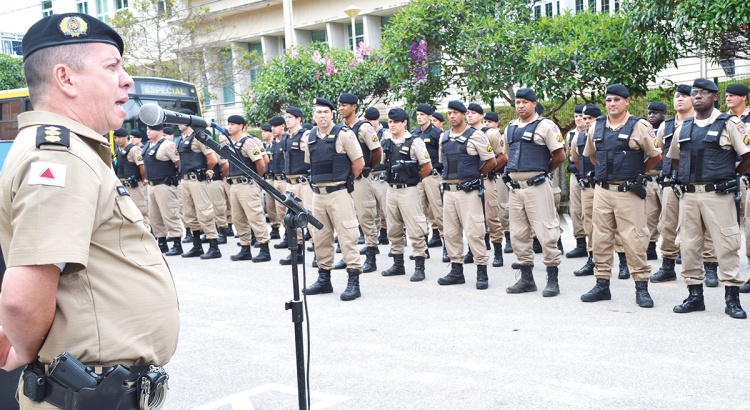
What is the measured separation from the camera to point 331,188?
878 cm

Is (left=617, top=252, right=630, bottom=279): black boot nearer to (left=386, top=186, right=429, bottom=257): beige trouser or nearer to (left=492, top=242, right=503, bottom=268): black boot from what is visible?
(left=492, top=242, right=503, bottom=268): black boot

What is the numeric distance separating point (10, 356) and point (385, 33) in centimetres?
1447

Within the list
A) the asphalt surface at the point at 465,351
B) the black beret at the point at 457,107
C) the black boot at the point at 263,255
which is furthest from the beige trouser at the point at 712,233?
the black boot at the point at 263,255

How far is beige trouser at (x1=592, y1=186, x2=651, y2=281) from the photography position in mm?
7562

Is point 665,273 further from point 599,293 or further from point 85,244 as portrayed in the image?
point 85,244

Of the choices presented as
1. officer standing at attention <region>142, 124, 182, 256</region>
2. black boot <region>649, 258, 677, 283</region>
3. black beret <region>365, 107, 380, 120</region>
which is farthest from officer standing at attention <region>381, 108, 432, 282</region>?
officer standing at attention <region>142, 124, 182, 256</region>

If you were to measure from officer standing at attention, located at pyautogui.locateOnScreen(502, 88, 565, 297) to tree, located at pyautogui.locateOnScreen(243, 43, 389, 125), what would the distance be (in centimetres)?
1021

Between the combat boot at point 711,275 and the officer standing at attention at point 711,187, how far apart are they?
1.20 m

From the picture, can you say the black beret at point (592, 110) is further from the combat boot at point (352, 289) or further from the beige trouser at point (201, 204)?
the beige trouser at point (201, 204)

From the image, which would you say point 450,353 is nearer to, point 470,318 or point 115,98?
point 470,318

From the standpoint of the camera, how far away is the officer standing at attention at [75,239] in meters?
2.11

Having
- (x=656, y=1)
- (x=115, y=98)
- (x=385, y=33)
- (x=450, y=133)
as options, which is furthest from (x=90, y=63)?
(x=385, y=33)

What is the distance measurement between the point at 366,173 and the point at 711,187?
496 centimetres

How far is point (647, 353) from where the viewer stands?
5.80 metres
